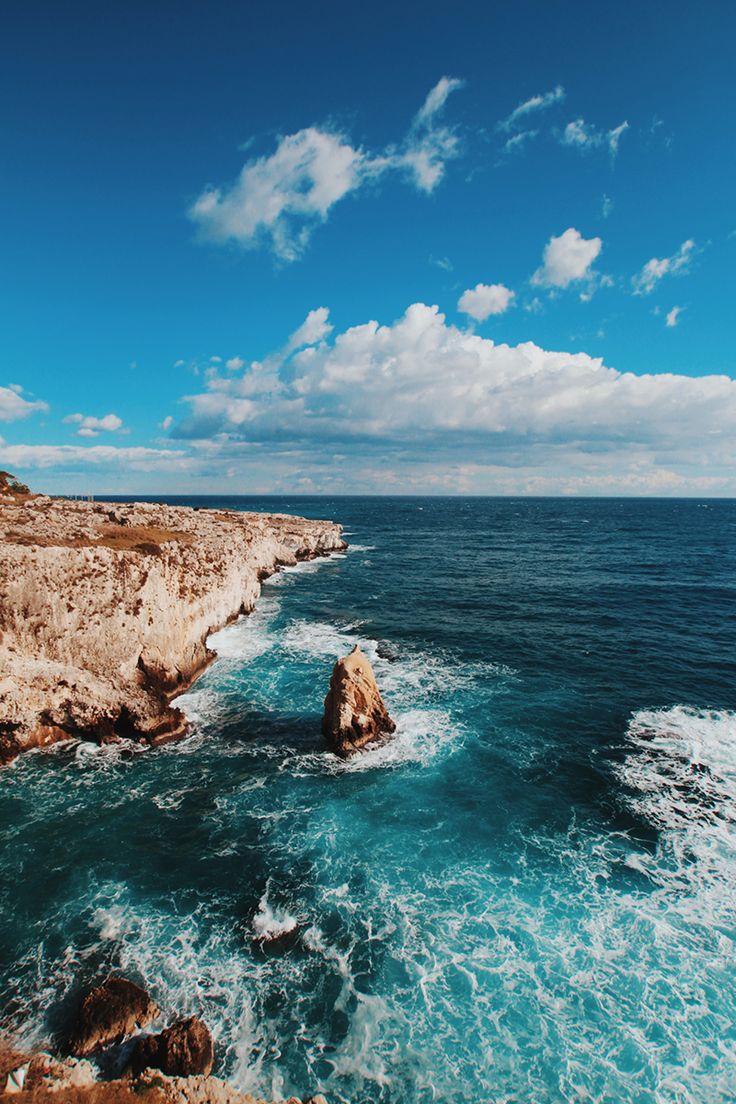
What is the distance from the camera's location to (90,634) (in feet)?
105

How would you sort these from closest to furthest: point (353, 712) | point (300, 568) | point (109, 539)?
point (353, 712)
point (109, 539)
point (300, 568)

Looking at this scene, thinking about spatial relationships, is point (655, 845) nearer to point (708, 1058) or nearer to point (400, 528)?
point (708, 1058)

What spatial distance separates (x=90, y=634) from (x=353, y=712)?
17694 millimetres

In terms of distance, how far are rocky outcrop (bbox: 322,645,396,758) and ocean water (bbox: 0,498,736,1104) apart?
1.22 metres

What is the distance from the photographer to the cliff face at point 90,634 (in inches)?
1165

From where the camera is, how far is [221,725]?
32.0m

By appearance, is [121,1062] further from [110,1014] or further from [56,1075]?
[56,1075]

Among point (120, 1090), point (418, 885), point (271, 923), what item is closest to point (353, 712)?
point (418, 885)

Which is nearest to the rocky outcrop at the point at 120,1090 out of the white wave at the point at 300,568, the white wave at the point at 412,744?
the white wave at the point at 412,744

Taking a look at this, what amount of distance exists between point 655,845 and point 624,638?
2988cm

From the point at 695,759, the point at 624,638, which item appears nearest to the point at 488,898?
the point at 695,759

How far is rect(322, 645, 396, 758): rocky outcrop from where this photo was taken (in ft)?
95.9

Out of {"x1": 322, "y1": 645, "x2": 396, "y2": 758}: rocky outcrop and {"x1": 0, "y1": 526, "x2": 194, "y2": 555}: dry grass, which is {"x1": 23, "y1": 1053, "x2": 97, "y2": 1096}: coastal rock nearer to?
{"x1": 322, "y1": 645, "x2": 396, "y2": 758}: rocky outcrop

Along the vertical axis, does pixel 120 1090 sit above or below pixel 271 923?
above
